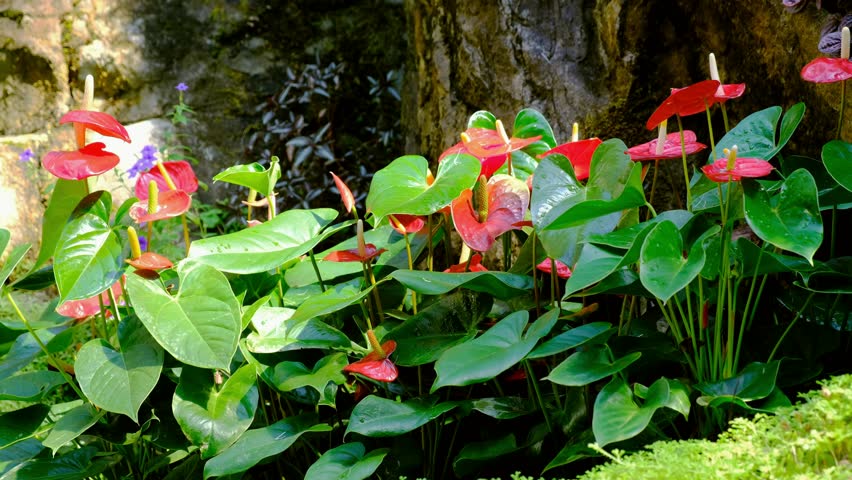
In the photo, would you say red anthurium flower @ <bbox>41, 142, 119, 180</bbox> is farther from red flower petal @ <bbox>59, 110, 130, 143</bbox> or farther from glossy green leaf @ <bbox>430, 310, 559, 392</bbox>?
glossy green leaf @ <bbox>430, 310, 559, 392</bbox>

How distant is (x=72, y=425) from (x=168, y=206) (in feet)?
1.64

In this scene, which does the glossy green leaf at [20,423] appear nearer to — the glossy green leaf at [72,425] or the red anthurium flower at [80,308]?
the glossy green leaf at [72,425]

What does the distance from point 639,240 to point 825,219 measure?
77 centimetres

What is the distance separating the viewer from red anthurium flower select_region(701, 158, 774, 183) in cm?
133

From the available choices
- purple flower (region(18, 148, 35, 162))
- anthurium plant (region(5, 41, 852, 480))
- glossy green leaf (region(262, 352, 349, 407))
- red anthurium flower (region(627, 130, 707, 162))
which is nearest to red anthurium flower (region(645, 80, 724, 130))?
anthurium plant (region(5, 41, 852, 480))

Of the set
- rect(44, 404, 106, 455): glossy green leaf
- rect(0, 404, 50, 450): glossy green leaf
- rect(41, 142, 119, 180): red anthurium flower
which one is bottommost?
rect(0, 404, 50, 450): glossy green leaf

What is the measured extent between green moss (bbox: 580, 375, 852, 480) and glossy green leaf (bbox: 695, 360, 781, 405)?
0.66ft

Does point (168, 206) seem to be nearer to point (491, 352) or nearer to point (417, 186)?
point (417, 186)

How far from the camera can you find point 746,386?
4.71ft

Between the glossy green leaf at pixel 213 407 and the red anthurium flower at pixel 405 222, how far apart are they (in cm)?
45

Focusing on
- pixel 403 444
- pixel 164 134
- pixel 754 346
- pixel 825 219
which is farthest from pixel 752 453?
pixel 164 134

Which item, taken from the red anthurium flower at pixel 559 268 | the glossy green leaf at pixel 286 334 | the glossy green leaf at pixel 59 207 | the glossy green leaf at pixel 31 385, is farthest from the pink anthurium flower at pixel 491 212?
the glossy green leaf at pixel 31 385

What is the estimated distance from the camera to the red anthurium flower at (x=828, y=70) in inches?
60.1

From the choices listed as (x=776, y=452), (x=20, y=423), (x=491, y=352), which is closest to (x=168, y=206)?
(x=20, y=423)
